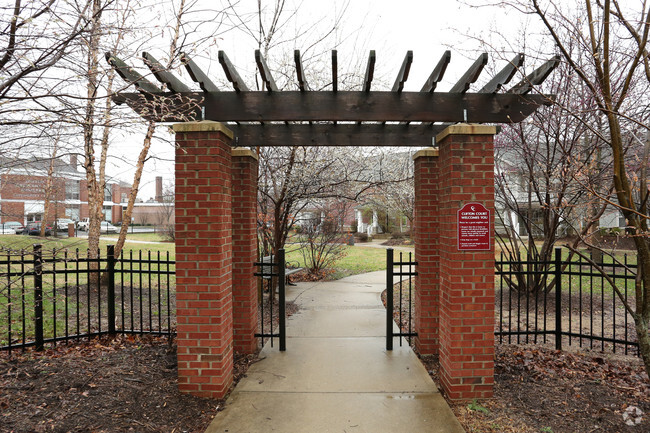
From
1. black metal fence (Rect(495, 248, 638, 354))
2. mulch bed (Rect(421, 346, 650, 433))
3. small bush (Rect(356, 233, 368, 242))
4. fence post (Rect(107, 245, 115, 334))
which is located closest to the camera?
mulch bed (Rect(421, 346, 650, 433))

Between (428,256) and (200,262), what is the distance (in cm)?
293

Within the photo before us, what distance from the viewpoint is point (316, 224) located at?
1156 centimetres

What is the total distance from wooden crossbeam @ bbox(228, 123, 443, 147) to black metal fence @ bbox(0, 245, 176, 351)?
1.98 meters

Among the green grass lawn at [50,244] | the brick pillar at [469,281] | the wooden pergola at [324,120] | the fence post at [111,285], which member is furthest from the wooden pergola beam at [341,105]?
the fence post at [111,285]

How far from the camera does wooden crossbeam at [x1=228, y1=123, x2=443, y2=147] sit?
489 cm

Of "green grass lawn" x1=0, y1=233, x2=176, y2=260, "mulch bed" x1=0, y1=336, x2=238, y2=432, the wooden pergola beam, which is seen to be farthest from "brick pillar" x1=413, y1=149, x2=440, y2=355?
"green grass lawn" x1=0, y1=233, x2=176, y2=260

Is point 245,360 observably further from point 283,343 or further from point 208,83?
point 208,83

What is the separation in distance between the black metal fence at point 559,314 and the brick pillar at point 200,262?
3564 millimetres

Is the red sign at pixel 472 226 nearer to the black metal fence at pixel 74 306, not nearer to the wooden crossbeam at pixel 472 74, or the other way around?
the wooden crossbeam at pixel 472 74

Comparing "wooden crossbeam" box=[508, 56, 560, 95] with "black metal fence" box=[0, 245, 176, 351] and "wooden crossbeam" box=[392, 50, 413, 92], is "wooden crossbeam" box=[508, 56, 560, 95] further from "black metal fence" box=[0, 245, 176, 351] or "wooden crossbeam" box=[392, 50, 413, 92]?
"black metal fence" box=[0, 245, 176, 351]

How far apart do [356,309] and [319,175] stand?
2870mm

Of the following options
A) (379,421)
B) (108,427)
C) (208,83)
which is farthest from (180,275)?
(379,421)

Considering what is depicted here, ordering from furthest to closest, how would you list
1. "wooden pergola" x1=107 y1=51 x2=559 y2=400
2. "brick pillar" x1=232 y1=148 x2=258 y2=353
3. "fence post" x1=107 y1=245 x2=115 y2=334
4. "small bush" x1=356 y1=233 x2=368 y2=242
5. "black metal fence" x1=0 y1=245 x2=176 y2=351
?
"small bush" x1=356 y1=233 x2=368 y2=242 → "fence post" x1=107 y1=245 x2=115 y2=334 → "brick pillar" x1=232 y1=148 x2=258 y2=353 → "black metal fence" x1=0 y1=245 x2=176 y2=351 → "wooden pergola" x1=107 y1=51 x2=559 y2=400

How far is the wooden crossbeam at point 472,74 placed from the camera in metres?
3.17
